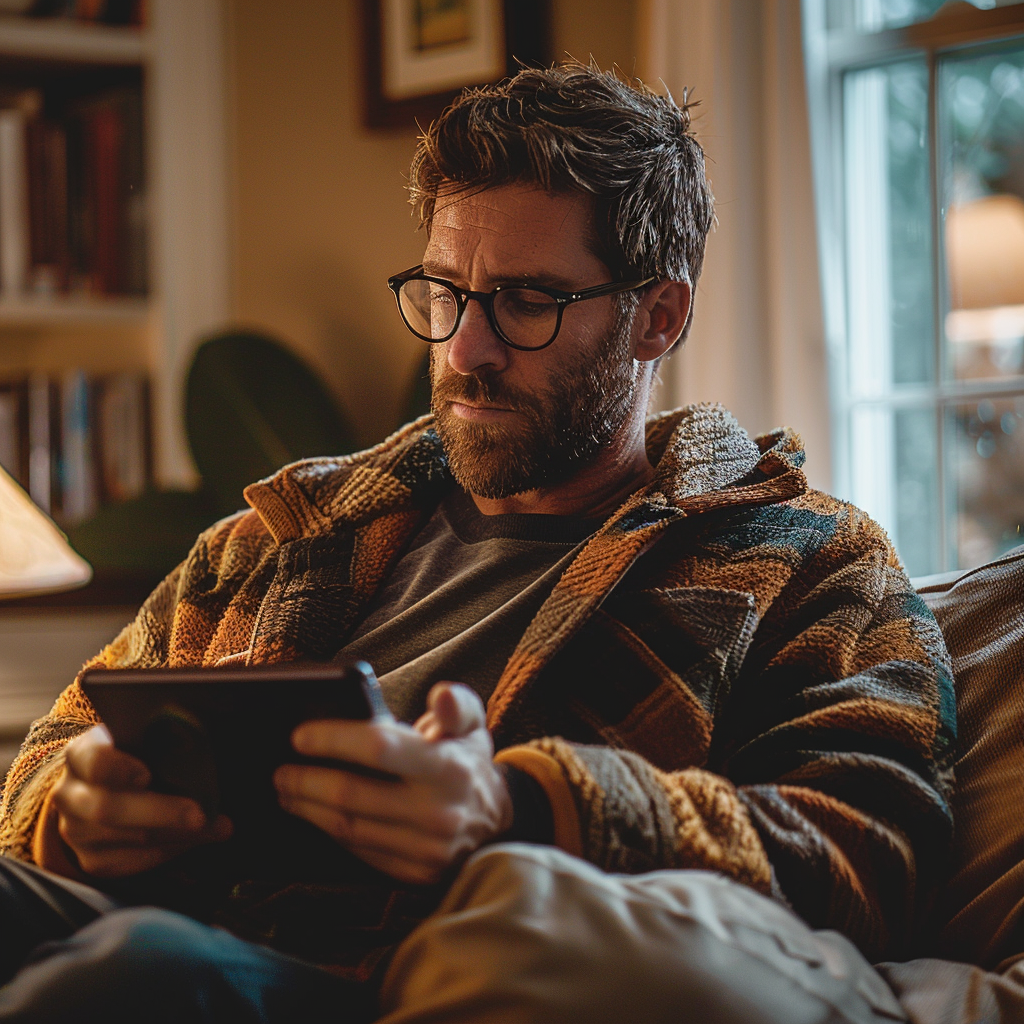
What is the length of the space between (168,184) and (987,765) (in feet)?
6.41

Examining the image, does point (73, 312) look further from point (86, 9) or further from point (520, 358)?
point (520, 358)

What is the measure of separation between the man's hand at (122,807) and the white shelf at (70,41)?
1881 mm

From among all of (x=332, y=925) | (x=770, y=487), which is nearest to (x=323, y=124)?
(x=770, y=487)

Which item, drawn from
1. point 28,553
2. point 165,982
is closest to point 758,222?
point 28,553

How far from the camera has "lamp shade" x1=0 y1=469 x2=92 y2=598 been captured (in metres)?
1.29

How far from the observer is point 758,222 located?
5.80 ft

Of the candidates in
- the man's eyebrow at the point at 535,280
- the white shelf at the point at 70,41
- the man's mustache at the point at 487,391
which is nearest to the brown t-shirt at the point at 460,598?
the man's mustache at the point at 487,391

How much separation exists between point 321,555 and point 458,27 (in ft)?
4.27

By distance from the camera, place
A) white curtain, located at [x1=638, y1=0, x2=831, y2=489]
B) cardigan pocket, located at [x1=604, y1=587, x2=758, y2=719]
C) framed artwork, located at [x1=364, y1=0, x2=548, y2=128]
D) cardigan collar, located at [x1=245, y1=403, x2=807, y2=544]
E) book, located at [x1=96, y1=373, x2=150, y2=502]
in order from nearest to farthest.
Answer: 1. cardigan pocket, located at [x1=604, y1=587, x2=758, y2=719]
2. cardigan collar, located at [x1=245, y1=403, x2=807, y2=544]
3. white curtain, located at [x1=638, y1=0, x2=831, y2=489]
4. framed artwork, located at [x1=364, y1=0, x2=548, y2=128]
5. book, located at [x1=96, y1=373, x2=150, y2=502]

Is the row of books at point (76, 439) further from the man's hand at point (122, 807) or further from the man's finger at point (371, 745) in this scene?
the man's finger at point (371, 745)

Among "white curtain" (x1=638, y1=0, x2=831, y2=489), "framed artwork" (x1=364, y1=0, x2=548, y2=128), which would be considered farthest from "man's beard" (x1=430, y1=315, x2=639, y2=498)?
"framed artwork" (x1=364, y1=0, x2=548, y2=128)

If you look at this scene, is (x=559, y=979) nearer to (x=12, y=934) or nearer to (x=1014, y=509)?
(x=12, y=934)

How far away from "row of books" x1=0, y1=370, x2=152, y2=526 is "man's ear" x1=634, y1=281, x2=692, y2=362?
1312 millimetres

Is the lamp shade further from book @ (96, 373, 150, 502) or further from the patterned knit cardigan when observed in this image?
book @ (96, 373, 150, 502)
